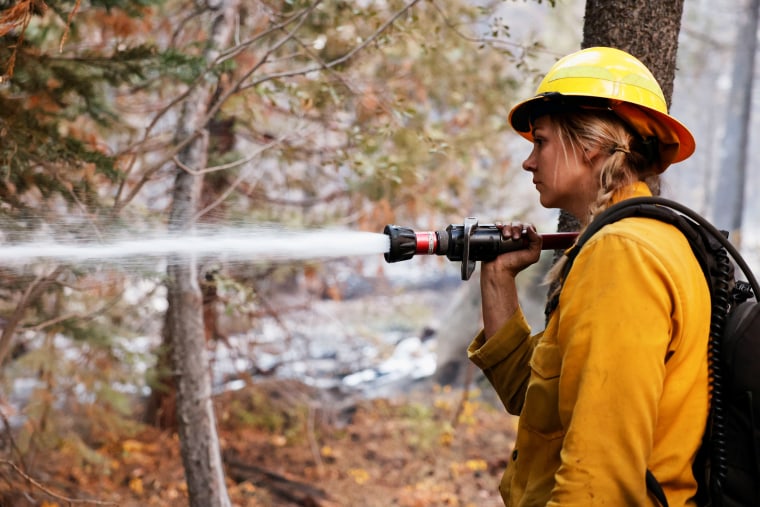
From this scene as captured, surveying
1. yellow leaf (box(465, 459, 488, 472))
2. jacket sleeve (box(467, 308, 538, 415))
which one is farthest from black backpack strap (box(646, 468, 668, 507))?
yellow leaf (box(465, 459, 488, 472))

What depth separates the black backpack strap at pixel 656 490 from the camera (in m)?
1.93

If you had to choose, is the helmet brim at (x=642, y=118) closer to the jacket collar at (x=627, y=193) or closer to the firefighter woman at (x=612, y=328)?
the firefighter woman at (x=612, y=328)

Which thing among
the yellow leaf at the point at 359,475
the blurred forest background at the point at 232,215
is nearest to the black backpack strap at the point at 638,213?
the blurred forest background at the point at 232,215

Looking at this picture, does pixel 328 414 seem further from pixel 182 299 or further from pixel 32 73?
pixel 32 73

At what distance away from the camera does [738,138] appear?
67.3 feet

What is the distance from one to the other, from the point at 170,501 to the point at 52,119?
343 cm

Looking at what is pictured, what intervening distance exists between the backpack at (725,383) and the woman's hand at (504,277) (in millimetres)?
587

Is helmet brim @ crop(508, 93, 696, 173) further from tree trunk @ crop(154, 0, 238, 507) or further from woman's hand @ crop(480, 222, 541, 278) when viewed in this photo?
tree trunk @ crop(154, 0, 238, 507)

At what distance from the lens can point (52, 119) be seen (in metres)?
5.11

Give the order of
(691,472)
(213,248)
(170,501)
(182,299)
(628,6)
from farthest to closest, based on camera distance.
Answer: (170,501) < (182,299) < (213,248) < (628,6) < (691,472)

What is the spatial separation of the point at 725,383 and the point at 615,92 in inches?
38.9

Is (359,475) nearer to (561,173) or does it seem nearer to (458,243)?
(458,243)

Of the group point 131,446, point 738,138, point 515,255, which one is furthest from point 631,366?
point 738,138

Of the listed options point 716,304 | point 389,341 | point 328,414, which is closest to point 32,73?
point 716,304
